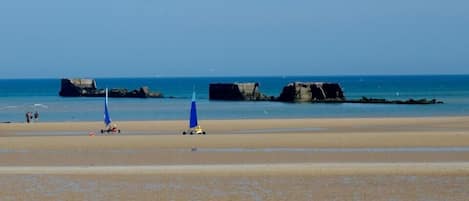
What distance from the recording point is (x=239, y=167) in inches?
759

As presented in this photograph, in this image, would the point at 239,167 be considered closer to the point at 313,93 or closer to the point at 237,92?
the point at 313,93

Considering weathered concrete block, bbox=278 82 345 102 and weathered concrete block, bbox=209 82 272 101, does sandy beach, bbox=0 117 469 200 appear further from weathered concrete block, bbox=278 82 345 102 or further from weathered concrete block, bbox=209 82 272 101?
weathered concrete block, bbox=209 82 272 101

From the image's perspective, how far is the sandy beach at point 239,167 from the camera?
48.8 ft

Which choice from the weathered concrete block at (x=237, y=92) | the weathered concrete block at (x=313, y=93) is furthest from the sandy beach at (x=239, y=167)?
the weathered concrete block at (x=237, y=92)

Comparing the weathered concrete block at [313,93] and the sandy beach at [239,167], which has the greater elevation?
the weathered concrete block at [313,93]

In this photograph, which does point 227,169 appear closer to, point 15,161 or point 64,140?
point 15,161

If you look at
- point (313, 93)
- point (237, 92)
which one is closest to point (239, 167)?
point (313, 93)

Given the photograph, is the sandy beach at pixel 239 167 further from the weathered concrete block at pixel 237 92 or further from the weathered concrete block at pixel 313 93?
the weathered concrete block at pixel 237 92

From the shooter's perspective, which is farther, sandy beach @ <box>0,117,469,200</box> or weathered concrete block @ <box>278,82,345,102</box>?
weathered concrete block @ <box>278,82,345,102</box>

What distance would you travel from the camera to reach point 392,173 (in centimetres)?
1752

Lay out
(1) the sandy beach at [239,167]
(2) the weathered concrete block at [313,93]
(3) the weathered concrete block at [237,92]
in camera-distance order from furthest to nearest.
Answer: (3) the weathered concrete block at [237,92] → (2) the weathered concrete block at [313,93] → (1) the sandy beach at [239,167]

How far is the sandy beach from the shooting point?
14867 millimetres

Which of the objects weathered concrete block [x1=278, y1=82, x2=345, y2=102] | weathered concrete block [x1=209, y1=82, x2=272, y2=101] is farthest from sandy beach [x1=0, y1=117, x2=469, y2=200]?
weathered concrete block [x1=209, y1=82, x2=272, y2=101]

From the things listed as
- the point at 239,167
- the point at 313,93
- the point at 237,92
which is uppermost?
the point at 237,92
